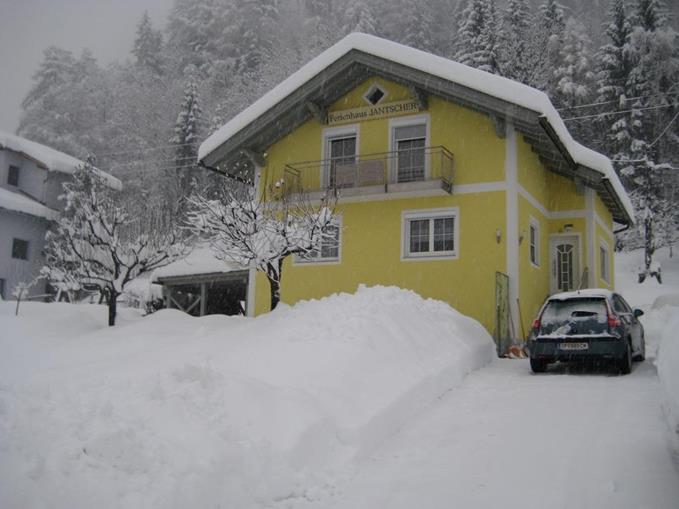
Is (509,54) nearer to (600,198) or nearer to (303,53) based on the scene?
(303,53)

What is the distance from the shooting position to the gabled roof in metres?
15.6

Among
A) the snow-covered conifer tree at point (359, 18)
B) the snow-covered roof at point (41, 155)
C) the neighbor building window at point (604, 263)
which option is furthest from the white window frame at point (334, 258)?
the snow-covered conifer tree at point (359, 18)

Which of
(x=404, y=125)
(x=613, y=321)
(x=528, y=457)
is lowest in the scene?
(x=528, y=457)

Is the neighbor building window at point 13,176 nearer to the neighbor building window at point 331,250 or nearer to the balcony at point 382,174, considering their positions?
the balcony at point 382,174

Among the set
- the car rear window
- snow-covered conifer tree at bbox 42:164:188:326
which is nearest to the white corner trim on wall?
the car rear window

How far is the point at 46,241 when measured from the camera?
32188 mm

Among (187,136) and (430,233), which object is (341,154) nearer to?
(430,233)

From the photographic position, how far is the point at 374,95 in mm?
18719

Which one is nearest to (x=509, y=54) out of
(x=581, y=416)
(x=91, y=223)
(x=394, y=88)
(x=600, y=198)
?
(x=600, y=198)

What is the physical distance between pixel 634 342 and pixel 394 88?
9969mm

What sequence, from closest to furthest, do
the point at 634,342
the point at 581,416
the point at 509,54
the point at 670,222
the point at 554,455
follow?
the point at 554,455 < the point at 581,416 < the point at 634,342 < the point at 670,222 < the point at 509,54

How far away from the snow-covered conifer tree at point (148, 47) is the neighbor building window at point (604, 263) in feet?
151

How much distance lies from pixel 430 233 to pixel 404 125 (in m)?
3.29

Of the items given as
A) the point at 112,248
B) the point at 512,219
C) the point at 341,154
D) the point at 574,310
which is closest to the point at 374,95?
the point at 341,154
